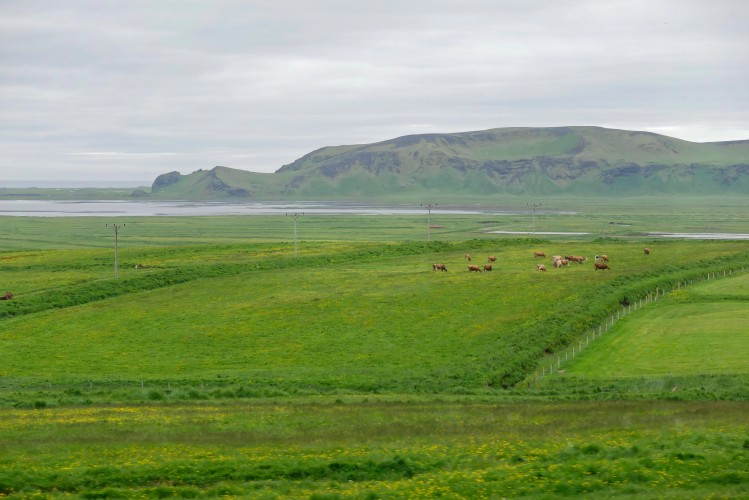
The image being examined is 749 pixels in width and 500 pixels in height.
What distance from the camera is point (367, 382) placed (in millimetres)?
48406

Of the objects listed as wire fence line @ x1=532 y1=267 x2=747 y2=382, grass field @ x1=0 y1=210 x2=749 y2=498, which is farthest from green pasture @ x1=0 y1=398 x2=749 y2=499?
wire fence line @ x1=532 y1=267 x2=747 y2=382

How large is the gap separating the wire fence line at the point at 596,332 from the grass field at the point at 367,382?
0.74 m

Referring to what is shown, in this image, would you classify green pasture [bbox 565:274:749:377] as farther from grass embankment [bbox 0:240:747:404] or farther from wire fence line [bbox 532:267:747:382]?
grass embankment [bbox 0:240:747:404]

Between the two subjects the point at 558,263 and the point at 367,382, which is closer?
the point at 367,382

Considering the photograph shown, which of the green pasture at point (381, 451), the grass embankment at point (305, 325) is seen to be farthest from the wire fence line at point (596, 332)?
the green pasture at point (381, 451)

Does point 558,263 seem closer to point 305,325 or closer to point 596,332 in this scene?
point 596,332

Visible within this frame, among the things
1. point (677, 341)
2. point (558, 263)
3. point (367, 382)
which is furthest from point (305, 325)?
point (558, 263)

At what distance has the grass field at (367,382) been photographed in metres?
24.7

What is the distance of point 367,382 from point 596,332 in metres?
23.0

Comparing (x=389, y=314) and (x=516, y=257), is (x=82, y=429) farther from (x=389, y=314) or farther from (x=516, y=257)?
(x=516, y=257)

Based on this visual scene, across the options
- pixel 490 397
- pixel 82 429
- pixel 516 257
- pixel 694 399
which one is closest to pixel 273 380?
pixel 490 397

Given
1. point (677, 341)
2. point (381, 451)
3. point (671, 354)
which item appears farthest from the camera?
point (677, 341)

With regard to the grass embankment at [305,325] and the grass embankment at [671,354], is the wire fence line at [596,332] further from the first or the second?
the grass embankment at [305,325]

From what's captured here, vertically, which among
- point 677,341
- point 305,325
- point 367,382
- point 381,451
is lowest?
point 367,382
